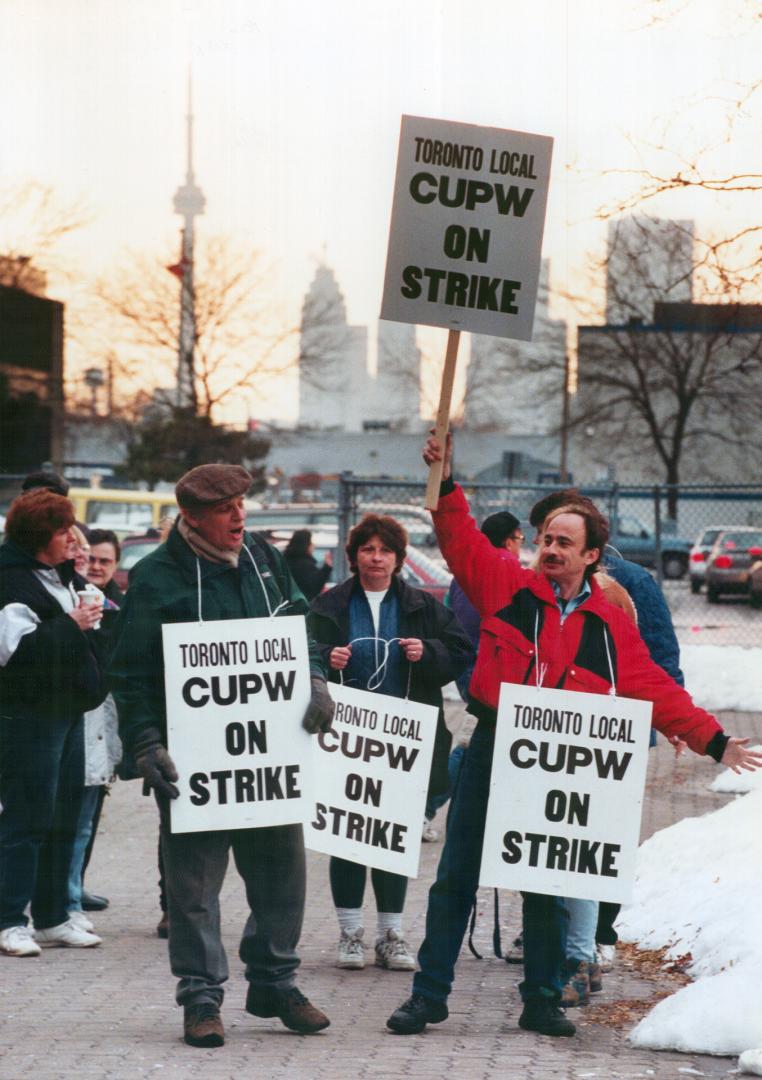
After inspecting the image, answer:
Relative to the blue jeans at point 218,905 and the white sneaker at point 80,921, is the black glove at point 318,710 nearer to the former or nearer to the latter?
the blue jeans at point 218,905

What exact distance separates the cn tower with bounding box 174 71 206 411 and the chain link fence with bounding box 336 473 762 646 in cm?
892

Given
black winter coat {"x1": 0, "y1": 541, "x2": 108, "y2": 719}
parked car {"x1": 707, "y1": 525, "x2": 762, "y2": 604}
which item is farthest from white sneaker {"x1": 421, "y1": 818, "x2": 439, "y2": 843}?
parked car {"x1": 707, "y1": 525, "x2": 762, "y2": 604}

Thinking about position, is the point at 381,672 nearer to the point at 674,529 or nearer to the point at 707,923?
the point at 707,923

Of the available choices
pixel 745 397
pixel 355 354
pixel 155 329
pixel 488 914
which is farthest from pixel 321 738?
pixel 355 354

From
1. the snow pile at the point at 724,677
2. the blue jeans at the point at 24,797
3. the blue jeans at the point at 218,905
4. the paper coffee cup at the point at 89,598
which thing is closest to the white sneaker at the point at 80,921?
the blue jeans at the point at 24,797

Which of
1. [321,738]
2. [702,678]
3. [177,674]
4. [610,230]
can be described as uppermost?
[610,230]

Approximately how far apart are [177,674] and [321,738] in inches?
57.3

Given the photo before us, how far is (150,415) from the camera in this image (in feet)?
149

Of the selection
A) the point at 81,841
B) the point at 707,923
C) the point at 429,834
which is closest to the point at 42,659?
the point at 81,841

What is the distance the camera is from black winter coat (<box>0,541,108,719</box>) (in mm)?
6520

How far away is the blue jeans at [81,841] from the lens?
7234mm

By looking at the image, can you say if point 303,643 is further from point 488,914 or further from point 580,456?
point 580,456

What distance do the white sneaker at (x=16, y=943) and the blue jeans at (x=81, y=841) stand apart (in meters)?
0.44

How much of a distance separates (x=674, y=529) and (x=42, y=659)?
4372cm
